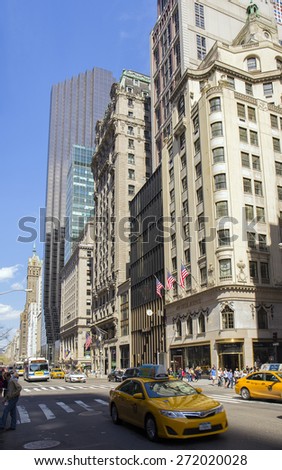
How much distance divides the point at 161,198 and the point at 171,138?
8349 mm

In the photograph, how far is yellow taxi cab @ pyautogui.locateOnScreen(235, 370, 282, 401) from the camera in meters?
20.1

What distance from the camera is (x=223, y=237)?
4225 cm

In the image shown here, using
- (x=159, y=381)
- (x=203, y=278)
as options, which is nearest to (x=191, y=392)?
(x=159, y=381)

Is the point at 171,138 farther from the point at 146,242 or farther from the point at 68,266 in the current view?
the point at 68,266

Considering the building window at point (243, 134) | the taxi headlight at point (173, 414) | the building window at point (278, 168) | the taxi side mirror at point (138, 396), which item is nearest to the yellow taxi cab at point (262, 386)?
the taxi side mirror at point (138, 396)

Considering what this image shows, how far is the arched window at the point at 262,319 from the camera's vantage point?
41.1 meters

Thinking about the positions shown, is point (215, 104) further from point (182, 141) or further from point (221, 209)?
point (221, 209)

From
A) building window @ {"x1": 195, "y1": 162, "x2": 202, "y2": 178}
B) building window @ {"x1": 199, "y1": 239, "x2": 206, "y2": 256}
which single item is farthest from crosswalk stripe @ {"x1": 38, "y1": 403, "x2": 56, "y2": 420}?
building window @ {"x1": 195, "y1": 162, "x2": 202, "y2": 178}

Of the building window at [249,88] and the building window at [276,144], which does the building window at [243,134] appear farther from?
the building window at [249,88]

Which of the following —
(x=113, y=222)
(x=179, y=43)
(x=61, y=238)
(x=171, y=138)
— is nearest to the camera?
(x=171, y=138)

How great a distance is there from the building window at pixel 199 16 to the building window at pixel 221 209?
3563 centimetres

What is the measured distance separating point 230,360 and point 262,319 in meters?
5.40

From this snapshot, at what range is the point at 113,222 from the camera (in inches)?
3253

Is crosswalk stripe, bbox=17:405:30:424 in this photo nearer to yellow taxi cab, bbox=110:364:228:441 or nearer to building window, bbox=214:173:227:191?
yellow taxi cab, bbox=110:364:228:441
